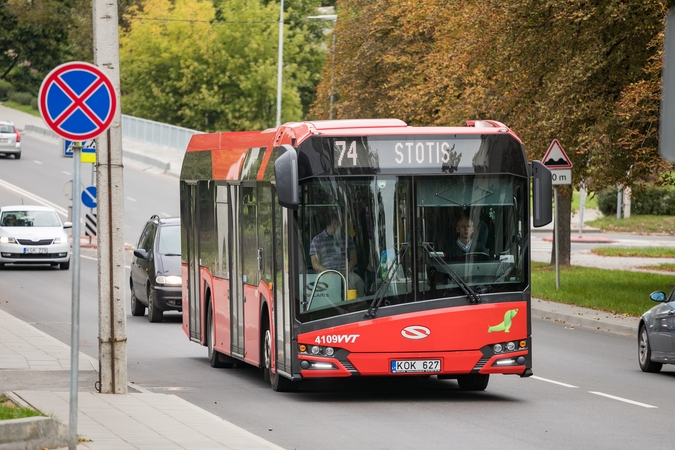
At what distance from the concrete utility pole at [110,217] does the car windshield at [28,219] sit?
25.0 metres

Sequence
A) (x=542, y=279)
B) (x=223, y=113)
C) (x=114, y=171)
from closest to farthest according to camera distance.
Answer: (x=114, y=171) → (x=542, y=279) → (x=223, y=113)

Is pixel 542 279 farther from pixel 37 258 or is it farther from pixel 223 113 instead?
pixel 223 113

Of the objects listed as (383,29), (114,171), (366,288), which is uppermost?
(383,29)

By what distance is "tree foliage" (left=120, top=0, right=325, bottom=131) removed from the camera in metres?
81.2

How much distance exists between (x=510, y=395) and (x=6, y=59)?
301 feet

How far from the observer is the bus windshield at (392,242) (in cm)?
1355

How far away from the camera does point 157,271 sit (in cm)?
2409

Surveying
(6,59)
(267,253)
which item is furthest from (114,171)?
(6,59)

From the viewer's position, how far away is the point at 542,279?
33.2 m

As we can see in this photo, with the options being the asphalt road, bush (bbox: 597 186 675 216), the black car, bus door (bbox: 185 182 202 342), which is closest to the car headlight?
the black car

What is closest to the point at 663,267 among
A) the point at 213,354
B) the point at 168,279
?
the point at 168,279

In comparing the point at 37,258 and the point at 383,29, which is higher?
the point at 383,29

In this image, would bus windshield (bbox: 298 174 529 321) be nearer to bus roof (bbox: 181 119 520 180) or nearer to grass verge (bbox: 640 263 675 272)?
bus roof (bbox: 181 119 520 180)

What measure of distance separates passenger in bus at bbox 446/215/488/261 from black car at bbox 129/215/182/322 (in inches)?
438
